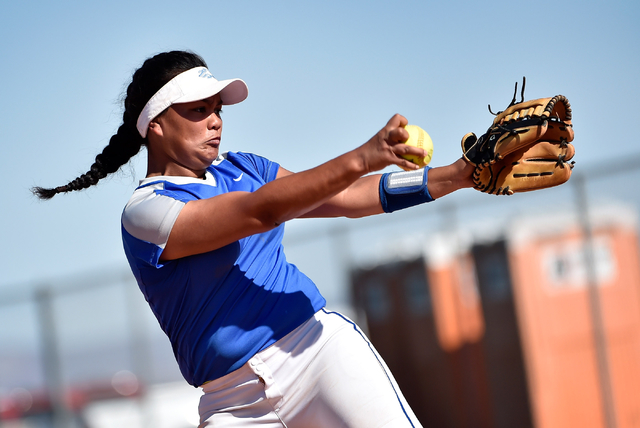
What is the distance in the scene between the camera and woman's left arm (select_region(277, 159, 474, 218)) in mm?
2781

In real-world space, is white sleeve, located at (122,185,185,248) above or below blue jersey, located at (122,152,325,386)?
above

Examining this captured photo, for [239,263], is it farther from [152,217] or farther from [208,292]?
[152,217]

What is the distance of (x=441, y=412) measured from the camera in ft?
26.7

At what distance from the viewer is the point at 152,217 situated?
2.34 metres

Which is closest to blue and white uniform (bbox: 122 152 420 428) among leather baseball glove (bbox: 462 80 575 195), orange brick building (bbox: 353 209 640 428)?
leather baseball glove (bbox: 462 80 575 195)

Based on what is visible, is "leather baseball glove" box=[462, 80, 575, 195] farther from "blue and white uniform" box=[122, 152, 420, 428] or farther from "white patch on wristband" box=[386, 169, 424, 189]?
"blue and white uniform" box=[122, 152, 420, 428]

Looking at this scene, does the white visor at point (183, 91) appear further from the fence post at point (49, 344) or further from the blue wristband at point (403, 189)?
the fence post at point (49, 344)

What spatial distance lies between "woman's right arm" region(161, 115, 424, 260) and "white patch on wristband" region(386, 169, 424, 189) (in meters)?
0.62

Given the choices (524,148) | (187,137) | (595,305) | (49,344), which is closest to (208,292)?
(187,137)

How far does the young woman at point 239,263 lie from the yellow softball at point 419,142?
0.10 ft

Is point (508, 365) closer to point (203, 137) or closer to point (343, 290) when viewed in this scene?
point (343, 290)

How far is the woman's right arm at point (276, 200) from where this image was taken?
209 cm

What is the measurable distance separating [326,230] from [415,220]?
1265 mm

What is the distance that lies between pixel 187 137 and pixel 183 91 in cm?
18
